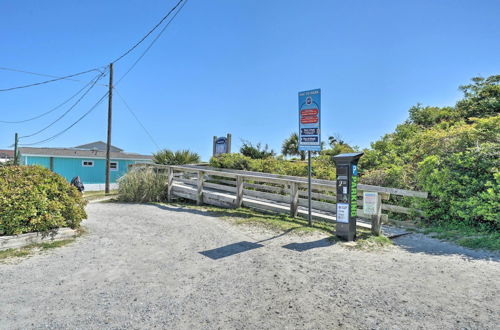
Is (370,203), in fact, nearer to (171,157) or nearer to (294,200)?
(294,200)

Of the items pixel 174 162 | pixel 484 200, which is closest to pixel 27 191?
pixel 484 200

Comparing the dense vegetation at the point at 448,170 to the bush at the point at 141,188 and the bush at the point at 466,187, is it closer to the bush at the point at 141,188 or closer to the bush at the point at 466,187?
the bush at the point at 466,187

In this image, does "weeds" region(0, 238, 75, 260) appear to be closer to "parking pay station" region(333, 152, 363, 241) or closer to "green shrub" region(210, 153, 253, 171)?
"parking pay station" region(333, 152, 363, 241)

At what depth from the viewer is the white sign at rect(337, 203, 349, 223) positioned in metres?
5.82

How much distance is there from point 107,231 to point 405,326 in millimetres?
6025

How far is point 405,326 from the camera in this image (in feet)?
9.01

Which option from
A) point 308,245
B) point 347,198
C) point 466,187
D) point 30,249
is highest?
point 466,187

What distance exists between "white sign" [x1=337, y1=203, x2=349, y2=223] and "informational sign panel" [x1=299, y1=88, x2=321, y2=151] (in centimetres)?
150

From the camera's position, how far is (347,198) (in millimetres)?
5859

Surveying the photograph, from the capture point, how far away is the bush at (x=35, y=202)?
5445 millimetres

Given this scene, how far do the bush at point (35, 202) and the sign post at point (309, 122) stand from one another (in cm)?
490

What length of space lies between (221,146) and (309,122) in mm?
11367

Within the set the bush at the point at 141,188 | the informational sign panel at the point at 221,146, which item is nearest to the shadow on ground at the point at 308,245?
the bush at the point at 141,188

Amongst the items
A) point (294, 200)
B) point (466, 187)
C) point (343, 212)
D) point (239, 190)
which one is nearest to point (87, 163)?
point (239, 190)
